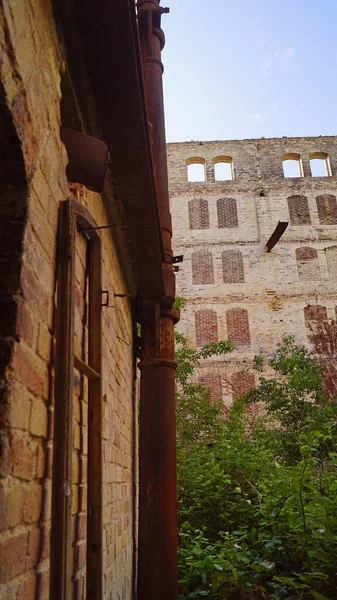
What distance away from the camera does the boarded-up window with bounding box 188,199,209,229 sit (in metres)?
24.2

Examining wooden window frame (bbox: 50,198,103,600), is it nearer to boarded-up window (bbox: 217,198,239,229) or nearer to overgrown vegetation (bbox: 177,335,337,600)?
overgrown vegetation (bbox: 177,335,337,600)

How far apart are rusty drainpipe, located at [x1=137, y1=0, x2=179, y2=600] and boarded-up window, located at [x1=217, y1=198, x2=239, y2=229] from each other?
19226mm

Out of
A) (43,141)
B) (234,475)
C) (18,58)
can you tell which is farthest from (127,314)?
(234,475)

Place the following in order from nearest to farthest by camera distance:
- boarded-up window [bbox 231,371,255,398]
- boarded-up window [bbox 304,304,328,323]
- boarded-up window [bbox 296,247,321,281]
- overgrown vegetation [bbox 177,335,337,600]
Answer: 1. overgrown vegetation [bbox 177,335,337,600]
2. boarded-up window [bbox 231,371,255,398]
3. boarded-up window [bbox 304,304,328,323]
4. boarded-up window [bbox 296,247,321,281]

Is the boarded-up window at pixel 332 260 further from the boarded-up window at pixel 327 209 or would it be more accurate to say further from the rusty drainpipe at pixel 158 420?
the rusty drainpipe at pixel 158 420

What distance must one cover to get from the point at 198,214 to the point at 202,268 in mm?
2780

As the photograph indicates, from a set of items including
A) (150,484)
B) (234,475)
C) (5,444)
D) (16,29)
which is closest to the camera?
(5,444)

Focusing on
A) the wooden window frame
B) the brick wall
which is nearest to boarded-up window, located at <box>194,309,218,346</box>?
the wooden window frame

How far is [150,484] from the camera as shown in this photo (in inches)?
167

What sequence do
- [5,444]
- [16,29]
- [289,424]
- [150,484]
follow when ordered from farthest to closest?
[289,424], [150,484], [16,29], [5,444]

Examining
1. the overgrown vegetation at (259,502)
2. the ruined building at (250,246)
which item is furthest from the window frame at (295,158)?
the overgrown vegetation at (259,502)

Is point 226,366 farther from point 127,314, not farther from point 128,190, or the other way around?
point 128,190

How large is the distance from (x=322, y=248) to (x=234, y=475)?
1733 cm

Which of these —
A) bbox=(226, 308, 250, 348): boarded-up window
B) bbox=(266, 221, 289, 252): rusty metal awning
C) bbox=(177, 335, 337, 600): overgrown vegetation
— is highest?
bbox=(266, 221, 289, 252): rusty metal awning
